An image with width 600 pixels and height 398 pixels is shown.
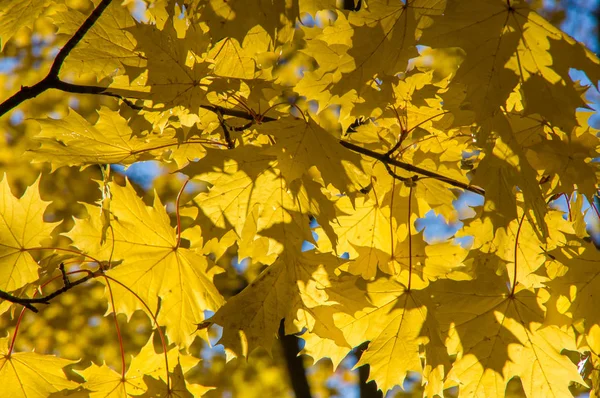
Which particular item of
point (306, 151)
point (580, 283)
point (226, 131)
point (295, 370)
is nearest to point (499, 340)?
point (580, 283)

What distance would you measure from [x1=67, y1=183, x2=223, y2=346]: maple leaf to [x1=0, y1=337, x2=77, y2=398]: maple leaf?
32cm

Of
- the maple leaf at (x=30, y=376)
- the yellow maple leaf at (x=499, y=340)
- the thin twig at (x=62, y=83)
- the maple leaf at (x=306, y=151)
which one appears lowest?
the yellow maple leaf at (x=499, y=340)

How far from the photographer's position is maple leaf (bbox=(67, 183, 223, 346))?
202 centimetres

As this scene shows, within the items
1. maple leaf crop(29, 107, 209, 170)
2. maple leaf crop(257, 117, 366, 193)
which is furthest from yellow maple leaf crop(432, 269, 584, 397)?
maple leaf crop(29, 107, 209, 170)

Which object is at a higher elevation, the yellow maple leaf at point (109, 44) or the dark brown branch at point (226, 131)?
the yellow maple leaf at point (109, 44)

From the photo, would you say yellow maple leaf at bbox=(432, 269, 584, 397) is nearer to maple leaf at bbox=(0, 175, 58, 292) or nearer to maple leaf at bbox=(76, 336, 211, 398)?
maple leaf at bbox=(76, 336, 211, 398)

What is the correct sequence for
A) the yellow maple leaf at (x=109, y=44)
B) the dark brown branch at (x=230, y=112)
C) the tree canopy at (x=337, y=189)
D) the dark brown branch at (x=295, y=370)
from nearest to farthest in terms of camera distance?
the tree canopy at (x=337, y=189), the dark brown branch at (x=230, y=112), the yellow maple leaf at (x=109, y=44), the dark brown branch at (x=295, y=370)

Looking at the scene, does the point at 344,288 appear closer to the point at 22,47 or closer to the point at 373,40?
the point at 373,40

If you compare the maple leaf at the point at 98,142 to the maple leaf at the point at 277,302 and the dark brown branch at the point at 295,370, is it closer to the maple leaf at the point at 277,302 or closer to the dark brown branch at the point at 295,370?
the maple leaf at the point at 277,302

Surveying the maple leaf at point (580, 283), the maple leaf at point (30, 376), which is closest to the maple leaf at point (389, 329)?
the maple leaf at point (580, 283)

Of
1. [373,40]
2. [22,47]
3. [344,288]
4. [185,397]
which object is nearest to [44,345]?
[22,47]

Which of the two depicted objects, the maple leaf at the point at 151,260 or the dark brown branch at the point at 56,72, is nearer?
the dark brown branch at the point at 56,72

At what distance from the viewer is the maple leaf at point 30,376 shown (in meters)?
2.00

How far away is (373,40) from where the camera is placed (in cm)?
164
